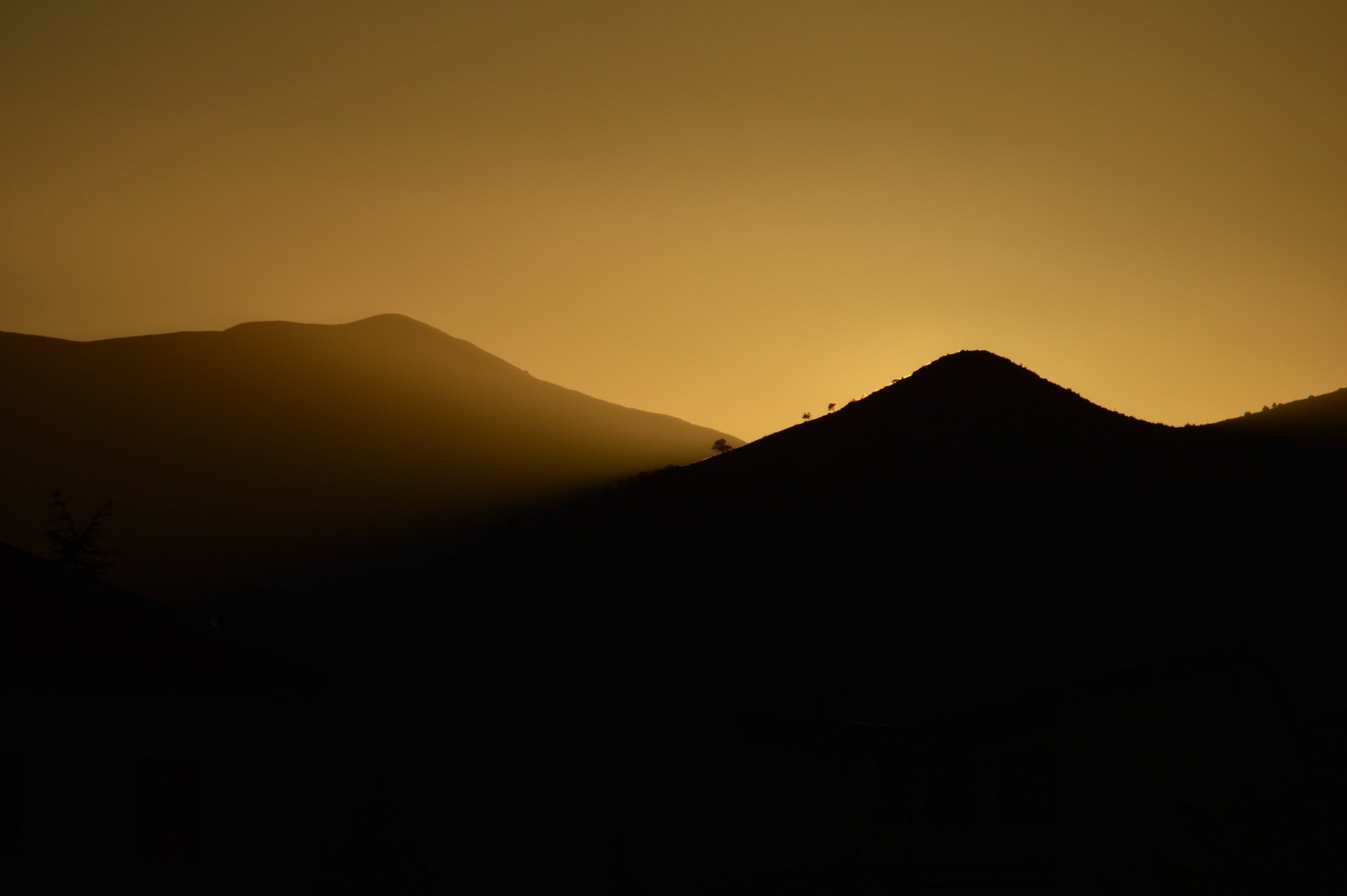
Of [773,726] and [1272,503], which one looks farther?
[1272,503]

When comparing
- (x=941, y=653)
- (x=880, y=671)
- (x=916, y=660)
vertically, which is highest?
(x=941, y=653)

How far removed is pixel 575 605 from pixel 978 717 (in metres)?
65.2

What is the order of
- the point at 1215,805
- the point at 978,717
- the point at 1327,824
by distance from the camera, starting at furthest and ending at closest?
the point at 978,717, the point at 1215,805, the point at 1327,824

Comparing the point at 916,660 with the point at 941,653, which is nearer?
the point at 916,660

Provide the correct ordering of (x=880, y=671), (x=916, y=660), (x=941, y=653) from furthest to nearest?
(x=941, y=653) → (x=916, y=660) → (x=880, y=671)

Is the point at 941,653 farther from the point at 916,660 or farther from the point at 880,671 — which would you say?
the point at 880,671

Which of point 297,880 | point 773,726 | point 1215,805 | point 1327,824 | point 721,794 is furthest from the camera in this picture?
point 721,794

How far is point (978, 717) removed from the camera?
22109 mm

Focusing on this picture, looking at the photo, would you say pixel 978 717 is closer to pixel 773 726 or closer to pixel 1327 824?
pixel 773 726

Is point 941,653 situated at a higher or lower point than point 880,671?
Result: higher

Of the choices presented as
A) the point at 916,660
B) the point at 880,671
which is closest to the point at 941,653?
the point at 916,660

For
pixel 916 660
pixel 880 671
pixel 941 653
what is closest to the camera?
pixel 880 671

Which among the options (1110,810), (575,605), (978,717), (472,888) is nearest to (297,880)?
(472,888)

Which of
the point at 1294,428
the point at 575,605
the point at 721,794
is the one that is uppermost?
the point at 1294,428
